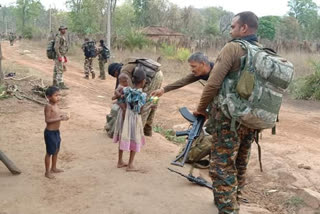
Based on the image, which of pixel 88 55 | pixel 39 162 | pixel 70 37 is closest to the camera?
pixel 39 162

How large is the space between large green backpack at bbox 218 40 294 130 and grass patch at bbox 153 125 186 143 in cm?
376

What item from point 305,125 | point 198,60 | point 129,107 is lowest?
point 305,125

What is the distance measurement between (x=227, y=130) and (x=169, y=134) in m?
4.12

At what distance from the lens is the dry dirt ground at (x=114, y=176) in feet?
12.3

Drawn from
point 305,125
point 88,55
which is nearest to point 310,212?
point 305,125

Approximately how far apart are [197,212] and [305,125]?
18.6ft

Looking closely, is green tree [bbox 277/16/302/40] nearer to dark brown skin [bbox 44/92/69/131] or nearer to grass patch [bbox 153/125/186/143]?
grass patch [bbox 153/125/186/143]

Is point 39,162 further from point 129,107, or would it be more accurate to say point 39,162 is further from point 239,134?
point 239,134

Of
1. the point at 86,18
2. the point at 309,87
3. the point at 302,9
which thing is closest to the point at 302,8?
the point at 302,9

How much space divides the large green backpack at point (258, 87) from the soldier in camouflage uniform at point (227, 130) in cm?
9

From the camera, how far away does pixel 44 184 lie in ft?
13.6

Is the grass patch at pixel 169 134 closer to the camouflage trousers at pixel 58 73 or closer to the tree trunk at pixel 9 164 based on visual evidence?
the tree trunk at pixel 9 164

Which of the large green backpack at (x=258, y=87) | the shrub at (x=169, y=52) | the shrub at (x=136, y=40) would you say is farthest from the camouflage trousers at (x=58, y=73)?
the shrub at (x=136, y=40)

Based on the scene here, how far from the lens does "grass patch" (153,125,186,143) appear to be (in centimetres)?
693
